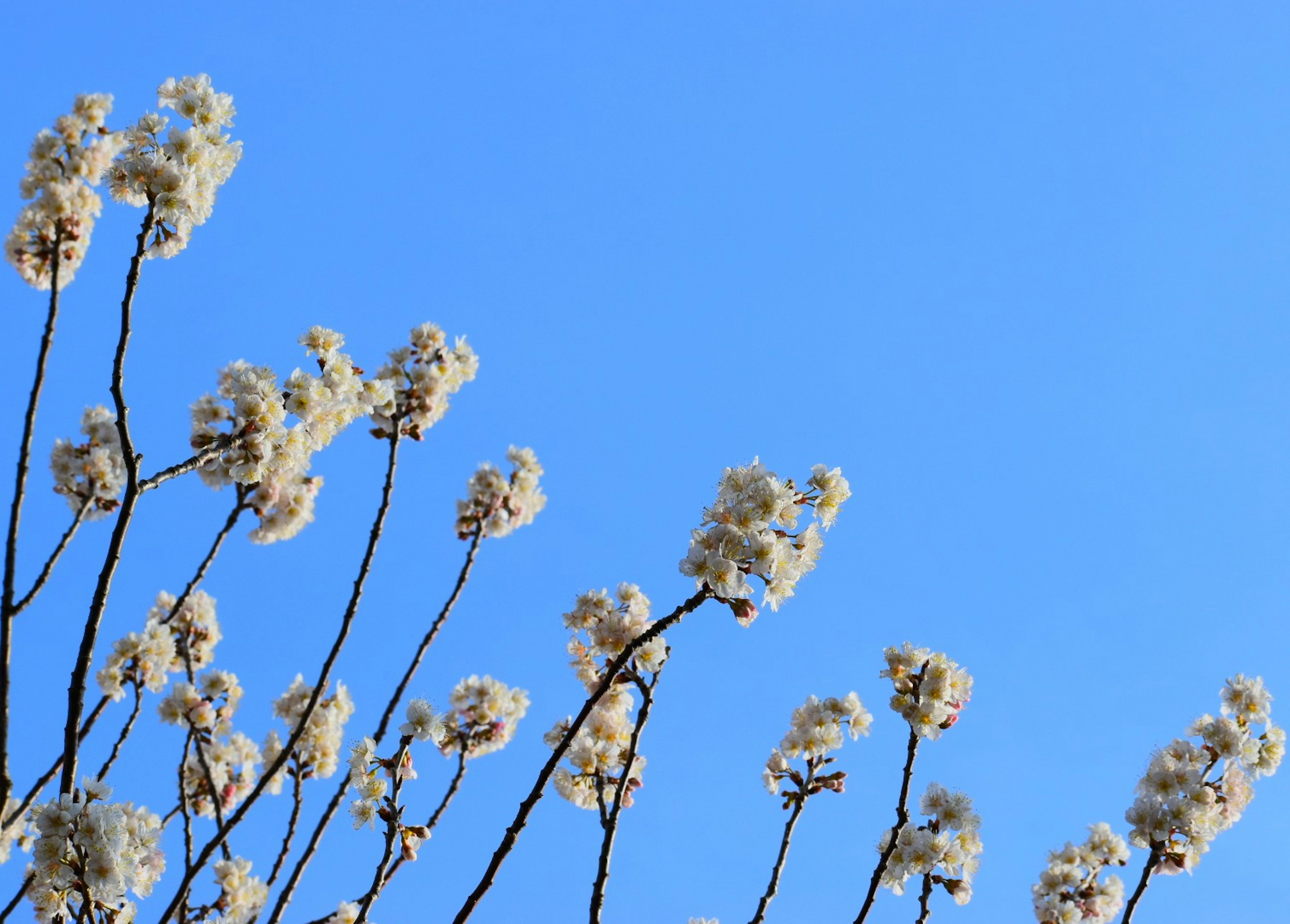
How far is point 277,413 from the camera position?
4.66 metres

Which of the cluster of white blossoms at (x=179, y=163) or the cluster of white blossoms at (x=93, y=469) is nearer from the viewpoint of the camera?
the cluster of white blossoms at (x=179, y=163)

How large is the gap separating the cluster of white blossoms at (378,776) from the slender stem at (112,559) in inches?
38.7

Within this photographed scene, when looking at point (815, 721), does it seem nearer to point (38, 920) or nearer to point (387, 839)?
point (387, 839)

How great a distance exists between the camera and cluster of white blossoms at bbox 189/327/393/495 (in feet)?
15.2

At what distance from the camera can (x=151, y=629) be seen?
255 inches

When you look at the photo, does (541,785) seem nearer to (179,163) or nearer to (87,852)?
(87,852)

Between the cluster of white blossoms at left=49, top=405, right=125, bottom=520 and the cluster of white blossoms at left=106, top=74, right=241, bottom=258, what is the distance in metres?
2.37

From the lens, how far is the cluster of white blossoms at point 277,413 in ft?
15.2

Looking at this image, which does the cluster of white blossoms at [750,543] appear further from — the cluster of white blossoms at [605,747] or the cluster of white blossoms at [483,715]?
the cluster of white blossoms at [483,715]

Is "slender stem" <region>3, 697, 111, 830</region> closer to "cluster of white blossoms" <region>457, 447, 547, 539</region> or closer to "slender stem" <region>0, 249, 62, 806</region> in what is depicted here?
"slender stem" <region>0, 249, 62, 806</region>

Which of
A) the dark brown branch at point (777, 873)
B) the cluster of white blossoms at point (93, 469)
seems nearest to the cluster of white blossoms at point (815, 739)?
the dark brown branch at point (777, 873)

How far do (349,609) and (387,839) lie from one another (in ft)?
5.65

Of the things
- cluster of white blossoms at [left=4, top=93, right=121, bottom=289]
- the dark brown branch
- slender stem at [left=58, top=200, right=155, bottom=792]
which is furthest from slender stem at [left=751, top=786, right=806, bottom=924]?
cluster of white blossoms at [left=4, top=93, right=121, bottom=289]

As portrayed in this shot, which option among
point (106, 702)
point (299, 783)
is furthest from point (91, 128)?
point (299, 783)
